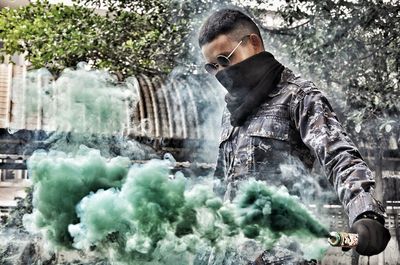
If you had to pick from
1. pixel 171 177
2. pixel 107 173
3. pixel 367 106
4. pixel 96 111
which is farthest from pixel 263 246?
pixel 367 106

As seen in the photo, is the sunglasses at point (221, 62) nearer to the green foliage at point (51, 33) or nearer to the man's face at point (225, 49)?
the man's face at point (225, 49)

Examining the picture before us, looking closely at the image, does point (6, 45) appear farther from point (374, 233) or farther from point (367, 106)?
point (374, 233)

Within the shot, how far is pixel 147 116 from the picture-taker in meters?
5.56

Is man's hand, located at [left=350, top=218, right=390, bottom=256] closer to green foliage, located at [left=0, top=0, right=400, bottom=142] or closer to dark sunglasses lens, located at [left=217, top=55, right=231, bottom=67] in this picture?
dark sunglasses lens, located at [left=217, top=55, right=231, bottom=67]

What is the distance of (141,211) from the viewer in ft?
5.27

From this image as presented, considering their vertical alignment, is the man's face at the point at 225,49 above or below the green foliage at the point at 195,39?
below

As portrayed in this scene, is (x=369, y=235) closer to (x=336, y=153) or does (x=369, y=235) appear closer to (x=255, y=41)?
(x=336, y=153)

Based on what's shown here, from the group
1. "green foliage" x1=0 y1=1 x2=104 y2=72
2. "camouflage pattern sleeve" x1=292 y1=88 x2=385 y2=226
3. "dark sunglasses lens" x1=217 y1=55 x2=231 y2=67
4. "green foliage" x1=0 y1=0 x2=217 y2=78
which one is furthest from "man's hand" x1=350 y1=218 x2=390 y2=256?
"green foliage" x1=0 y1=1 x2=104 y2=72

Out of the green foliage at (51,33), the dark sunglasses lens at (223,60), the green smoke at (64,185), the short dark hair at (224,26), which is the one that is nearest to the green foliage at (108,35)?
the green foliage at (51,33)

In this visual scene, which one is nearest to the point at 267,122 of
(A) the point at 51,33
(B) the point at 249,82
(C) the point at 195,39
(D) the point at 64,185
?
(B) the point at 249,82

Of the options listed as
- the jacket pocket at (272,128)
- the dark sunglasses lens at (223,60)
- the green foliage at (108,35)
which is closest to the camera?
the jacket pocket at (272,128)

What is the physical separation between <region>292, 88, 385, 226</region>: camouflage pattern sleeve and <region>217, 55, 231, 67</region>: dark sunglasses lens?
0.27m

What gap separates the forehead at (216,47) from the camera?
2.14 metres

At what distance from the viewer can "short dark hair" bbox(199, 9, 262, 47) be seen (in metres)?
2.16
